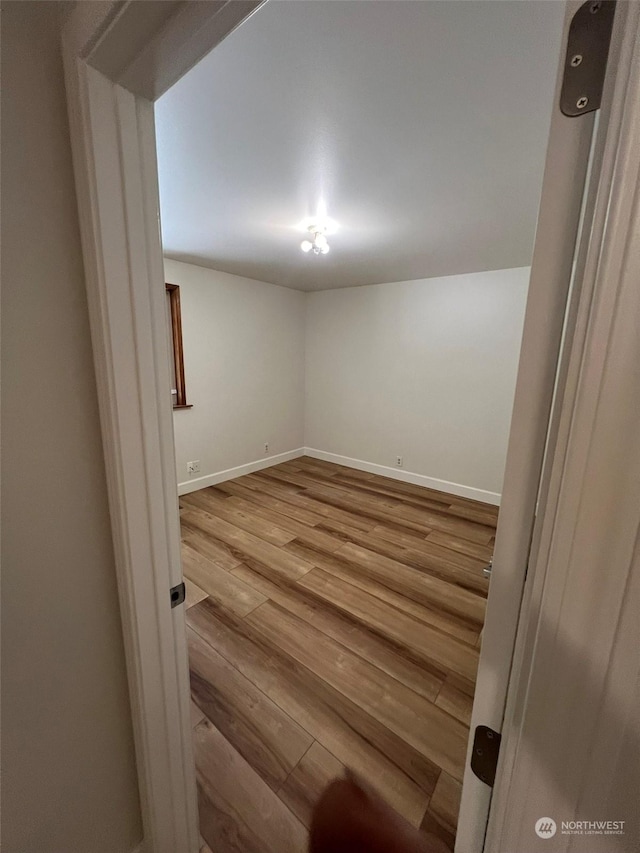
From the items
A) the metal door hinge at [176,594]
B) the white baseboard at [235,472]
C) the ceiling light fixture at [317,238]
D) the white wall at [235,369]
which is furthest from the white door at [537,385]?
the white baseboard at [235,472]

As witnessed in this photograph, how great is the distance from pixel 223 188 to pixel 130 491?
1.77m

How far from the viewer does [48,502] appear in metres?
0.65

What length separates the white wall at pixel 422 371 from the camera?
10.8 ft

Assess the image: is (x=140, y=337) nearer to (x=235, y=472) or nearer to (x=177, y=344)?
(x=177, y=344)

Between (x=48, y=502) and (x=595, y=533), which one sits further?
(x=48, y=502)

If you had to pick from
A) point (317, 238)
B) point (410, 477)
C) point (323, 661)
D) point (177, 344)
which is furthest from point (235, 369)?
point (323, 661)

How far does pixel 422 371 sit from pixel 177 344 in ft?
8.62

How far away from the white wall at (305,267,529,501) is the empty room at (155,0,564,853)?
3cm

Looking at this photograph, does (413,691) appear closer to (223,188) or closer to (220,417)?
(223,188)

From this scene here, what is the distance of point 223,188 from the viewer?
1756 mm

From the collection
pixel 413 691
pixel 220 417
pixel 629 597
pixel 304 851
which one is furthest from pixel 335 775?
pixel 220 417

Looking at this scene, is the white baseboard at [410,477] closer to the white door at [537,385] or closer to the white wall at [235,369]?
the white wall at [235,369]

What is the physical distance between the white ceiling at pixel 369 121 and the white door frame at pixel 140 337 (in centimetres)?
62

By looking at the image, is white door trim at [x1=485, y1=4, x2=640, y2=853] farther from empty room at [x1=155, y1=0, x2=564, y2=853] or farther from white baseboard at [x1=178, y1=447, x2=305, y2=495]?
white baseboard at [x1=178, y1=447, x2=305, y2=495]
